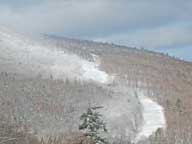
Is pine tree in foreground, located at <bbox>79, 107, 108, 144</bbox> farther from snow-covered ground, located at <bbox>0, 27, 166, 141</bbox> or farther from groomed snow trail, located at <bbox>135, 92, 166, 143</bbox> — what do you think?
groomed snow trail, located at <bbox>135, 92, 166, 143</bbox>

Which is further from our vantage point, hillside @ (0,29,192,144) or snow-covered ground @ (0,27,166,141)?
snow-covered ground @ (0,27,166,141)

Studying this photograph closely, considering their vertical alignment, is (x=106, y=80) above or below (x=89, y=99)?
above

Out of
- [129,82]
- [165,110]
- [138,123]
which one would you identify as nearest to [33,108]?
[138,123]

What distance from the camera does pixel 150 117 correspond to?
164500 millimetres

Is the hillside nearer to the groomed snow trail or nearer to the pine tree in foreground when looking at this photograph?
the groomed snow trail

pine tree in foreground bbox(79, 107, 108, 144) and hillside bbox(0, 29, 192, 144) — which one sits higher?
hillside bbox(0, 29, 192, 144)

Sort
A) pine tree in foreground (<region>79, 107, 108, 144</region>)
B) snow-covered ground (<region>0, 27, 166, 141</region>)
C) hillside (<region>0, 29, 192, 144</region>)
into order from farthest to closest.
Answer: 1. snow-covered ground (<region>0, 27, 166, 141</region>)
2. hillside (<region>0, 29, 192, 144</region>)
3. pine tree in foreground (<region>79, 107, 108, 144</region>)

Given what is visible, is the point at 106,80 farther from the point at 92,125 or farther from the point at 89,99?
the point at 92,125

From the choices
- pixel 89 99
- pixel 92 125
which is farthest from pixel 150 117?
pixel 92 125

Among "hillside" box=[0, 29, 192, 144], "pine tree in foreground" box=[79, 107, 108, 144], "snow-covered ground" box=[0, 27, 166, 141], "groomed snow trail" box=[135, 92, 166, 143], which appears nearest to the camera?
"pine tree in foreground" box=[79, 107, 108, 144]

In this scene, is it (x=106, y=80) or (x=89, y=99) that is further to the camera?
(x=106, y=80)

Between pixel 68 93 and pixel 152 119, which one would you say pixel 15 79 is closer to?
pixel 68 93

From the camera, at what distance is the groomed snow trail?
154250 millimetres

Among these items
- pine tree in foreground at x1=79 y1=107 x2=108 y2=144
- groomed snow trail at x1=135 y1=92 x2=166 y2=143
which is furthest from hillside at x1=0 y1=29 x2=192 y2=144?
pine tree in foreground at x1=79 y1=107 x2=108 y2=144
